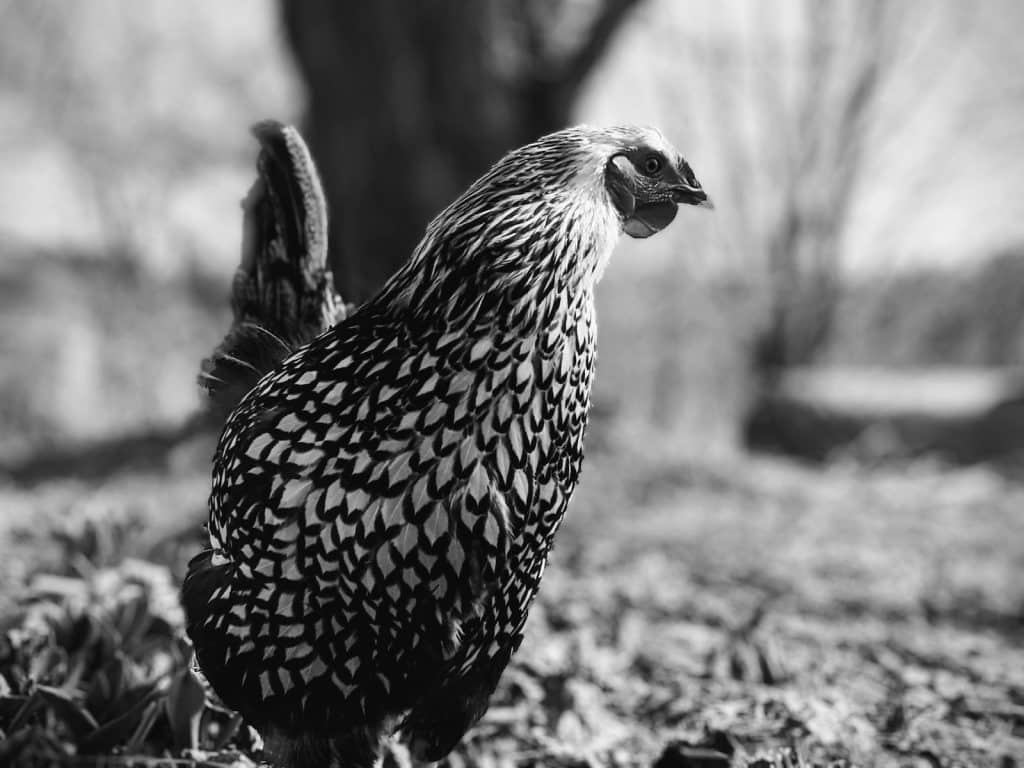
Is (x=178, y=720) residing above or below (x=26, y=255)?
below

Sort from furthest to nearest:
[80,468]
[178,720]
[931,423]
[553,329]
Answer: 1. [931,423]
2. [80,468]
3. [178,720]
4. [553,329]

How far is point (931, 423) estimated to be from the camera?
9539 mm

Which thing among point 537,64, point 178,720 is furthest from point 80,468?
point 178,720

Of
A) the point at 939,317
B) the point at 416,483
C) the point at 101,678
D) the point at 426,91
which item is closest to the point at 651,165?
the point at 416,483

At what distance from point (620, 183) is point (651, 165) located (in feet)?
0.35

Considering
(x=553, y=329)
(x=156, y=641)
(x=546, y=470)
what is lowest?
(x=156, y=641)

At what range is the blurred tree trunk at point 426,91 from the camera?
5.99 m

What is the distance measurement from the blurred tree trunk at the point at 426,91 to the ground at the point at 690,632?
7.84 ft

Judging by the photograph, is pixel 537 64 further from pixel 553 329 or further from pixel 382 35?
pixel 553 329

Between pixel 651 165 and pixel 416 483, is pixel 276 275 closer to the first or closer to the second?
pixel 416 483

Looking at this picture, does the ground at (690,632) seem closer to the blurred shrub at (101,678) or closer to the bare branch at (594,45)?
the blurred shrub at (101,678)

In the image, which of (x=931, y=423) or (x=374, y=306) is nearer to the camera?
(x=374, y=306)

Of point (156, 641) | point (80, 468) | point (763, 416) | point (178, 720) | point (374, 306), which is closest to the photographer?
point (374, 306)

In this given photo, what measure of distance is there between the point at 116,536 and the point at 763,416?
29.3 ft
